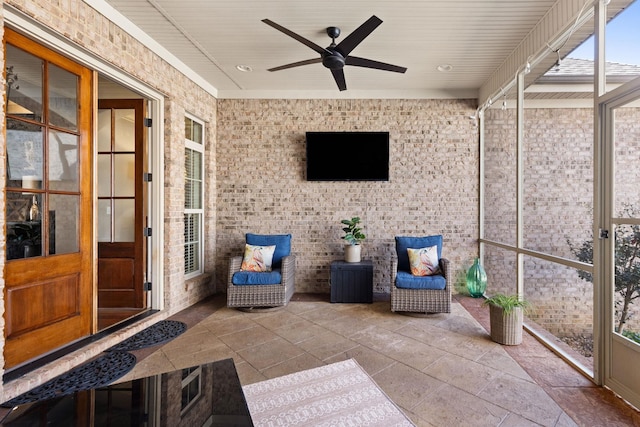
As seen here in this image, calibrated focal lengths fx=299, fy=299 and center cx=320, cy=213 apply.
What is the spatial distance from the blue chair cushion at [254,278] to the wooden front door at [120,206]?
1113 mm

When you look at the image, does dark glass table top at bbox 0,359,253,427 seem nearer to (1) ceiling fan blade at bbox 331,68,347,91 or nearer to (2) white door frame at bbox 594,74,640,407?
(2) white door frame at bbox 594,74,640,407

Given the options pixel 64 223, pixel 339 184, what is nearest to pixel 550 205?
pixel 339 184

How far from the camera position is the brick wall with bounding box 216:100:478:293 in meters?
4.65

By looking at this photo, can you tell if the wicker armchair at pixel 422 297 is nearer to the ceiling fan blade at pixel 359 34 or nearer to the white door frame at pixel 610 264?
the white door frame at pixel 610 264

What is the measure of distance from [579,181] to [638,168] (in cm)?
141

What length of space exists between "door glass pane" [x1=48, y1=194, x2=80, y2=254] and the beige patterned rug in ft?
6.52

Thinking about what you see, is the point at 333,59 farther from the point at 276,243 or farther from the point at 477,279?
the point at 477,279

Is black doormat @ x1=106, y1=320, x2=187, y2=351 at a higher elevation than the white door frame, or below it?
below

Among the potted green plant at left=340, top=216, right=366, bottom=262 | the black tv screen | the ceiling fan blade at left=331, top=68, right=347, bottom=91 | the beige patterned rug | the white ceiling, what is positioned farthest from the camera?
the black tv screen

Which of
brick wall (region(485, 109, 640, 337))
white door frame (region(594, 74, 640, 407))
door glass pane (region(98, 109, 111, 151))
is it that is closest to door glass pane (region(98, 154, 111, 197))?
door glass pane (region(98, 109, 111, 151))

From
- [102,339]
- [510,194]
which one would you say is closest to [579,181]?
[510,194]

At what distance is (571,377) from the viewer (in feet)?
7.63

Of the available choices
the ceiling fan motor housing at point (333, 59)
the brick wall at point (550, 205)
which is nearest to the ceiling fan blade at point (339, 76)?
the ceiling fan motor housing at point (333, 59)

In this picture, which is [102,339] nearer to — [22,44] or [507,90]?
[22,44]
